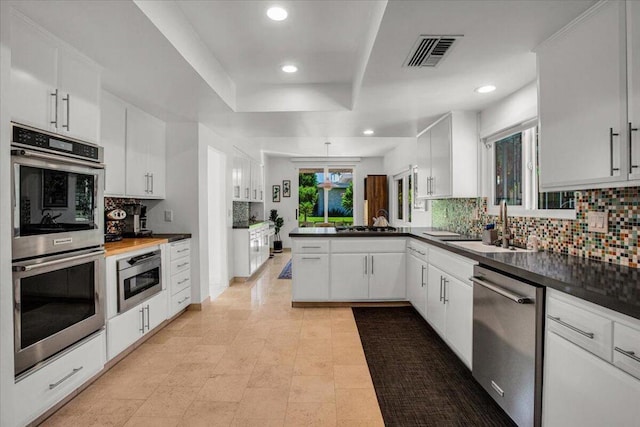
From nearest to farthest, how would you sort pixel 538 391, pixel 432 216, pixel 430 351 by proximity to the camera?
pixel 538 391
pixel 430 351
pixel 432 216

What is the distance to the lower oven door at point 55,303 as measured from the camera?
175 centimetres

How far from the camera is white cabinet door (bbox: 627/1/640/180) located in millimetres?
1452

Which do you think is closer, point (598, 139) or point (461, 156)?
point (598, 139)

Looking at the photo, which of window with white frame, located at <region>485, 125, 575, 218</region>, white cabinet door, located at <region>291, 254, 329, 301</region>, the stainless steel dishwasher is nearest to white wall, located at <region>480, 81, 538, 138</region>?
window with white frame, located at <region>485, 125, 575, 218</region>

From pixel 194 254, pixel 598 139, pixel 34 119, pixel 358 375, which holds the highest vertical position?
pixel 34 119

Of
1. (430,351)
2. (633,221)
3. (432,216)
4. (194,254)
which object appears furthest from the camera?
(432,216)

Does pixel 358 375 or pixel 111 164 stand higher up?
pixel 111 164

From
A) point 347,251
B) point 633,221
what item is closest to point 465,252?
point 633,221

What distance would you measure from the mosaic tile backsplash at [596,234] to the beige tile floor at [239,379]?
1.63 meters

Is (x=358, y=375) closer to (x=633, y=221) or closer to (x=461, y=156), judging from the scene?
(x=633, y=221)

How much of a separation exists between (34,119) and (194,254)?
235 cm

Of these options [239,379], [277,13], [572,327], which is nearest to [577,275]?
[572,327]

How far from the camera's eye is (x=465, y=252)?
7.93ft

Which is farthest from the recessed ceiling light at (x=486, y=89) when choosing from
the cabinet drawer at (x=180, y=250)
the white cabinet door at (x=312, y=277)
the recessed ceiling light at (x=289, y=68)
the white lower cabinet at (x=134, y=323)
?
the white lower cabinet at (x=134, y=323)
